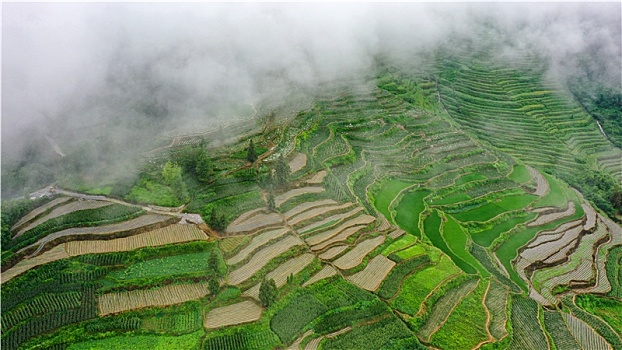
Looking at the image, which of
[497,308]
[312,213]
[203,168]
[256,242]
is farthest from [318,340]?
[203,168]

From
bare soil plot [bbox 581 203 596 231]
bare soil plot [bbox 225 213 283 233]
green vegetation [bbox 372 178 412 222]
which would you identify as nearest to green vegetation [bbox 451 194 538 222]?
bare soil plot [bbox 581 203 596 231]

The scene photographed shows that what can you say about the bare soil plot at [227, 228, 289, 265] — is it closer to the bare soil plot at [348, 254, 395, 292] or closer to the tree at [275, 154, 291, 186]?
the tree at [275, 154, 291, 186]

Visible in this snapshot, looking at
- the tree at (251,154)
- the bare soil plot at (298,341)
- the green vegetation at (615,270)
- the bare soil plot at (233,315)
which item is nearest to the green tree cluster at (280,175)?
the tree at (251,154)

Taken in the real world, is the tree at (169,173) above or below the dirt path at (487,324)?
above

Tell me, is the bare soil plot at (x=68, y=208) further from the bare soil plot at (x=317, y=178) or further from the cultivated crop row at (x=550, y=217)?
the cultivated crop row at (x=550, y=217)

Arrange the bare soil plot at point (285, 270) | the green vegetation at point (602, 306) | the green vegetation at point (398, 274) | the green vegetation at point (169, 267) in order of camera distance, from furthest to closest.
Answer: the green vegetation at point (602, 306)
the green vegetation at point (398, 274)
the bare soil plot at point (285, 270)
the green vegetation at point (169, 267)

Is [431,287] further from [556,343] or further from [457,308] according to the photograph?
[556,343]
